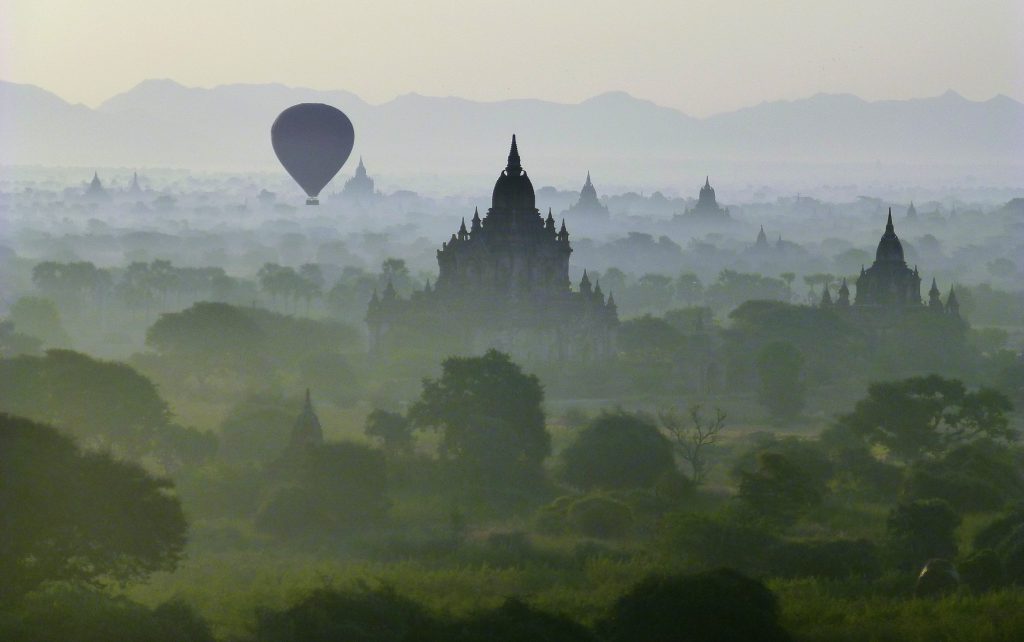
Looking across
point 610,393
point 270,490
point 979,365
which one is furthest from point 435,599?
point 979,365

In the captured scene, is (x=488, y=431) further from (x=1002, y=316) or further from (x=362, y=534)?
(x=1002, y=316)

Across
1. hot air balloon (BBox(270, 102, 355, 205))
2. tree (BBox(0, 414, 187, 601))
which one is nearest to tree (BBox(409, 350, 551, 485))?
tree (BBox(0, 414, 187, 601))

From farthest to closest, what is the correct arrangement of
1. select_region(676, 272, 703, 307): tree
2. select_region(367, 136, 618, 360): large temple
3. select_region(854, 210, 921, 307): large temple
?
select_region(676, 272, 703, 307): tree < select_region(854, 210, 921, 307): large temple < select_region(367, 136, 618, 360): large temple

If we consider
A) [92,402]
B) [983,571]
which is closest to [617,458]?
[983,571]

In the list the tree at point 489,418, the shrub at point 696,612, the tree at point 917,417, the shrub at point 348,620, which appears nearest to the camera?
the shrub at point 696,612

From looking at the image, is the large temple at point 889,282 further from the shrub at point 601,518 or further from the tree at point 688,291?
the shrub at point 601,518

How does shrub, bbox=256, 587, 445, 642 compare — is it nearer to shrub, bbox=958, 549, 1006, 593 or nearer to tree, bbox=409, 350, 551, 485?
shrub, bbox=958, 549, 1006, 593

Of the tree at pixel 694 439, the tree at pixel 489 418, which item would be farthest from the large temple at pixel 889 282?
the tree at pixel 489 418
